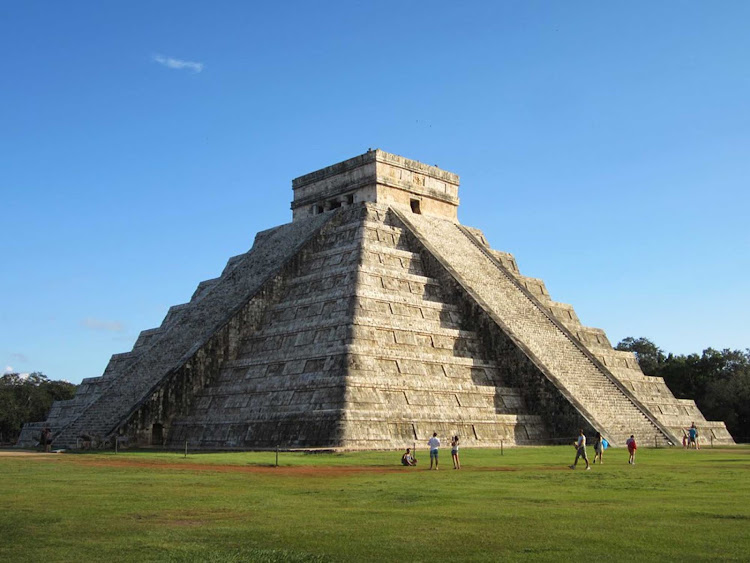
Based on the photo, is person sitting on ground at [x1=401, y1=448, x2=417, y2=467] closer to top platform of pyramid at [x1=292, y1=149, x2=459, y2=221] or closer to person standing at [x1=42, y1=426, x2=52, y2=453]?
person standing at [x1=42, y1=426, x2=52, y2=453]

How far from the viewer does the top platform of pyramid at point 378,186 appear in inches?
1513

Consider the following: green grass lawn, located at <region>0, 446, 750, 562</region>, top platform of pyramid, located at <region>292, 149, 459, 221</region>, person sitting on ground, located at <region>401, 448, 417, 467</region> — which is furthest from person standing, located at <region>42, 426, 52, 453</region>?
top platform of pyramid, located at <region>292, 149, 459, 221</region>

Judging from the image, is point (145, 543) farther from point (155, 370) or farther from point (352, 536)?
point (155, 370)

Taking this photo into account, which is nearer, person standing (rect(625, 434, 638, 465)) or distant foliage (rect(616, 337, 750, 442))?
person standing (rect(625, 434, 638, 465))

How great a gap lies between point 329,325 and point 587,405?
31.2 feet

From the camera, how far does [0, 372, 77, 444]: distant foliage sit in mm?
63156

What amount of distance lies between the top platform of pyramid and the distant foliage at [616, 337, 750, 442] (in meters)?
18.2

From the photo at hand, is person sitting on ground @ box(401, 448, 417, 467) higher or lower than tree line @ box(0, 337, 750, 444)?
lower

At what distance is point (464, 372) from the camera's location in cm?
3011

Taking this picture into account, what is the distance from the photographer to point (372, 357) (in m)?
27.7

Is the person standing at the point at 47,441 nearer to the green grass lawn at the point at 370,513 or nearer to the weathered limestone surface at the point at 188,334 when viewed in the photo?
the weathered limestone surface at the point at 188,334

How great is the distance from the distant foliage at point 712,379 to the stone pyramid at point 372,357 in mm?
10183

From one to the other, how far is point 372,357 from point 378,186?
1254cm

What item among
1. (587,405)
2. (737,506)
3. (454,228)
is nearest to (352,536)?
(737,506)
